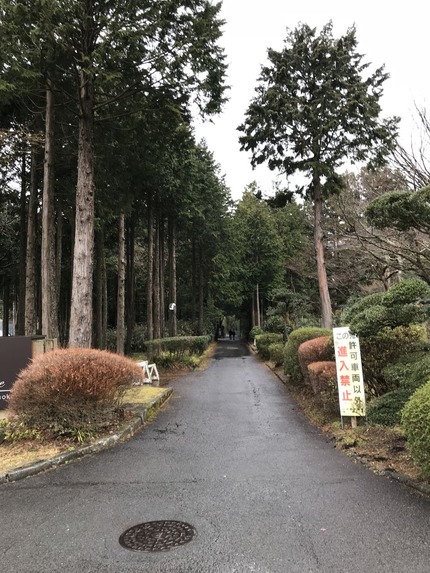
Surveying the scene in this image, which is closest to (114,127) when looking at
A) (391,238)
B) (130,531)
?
(391,238)

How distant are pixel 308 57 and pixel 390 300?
16.5 m

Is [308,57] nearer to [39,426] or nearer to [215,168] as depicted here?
[215,168]

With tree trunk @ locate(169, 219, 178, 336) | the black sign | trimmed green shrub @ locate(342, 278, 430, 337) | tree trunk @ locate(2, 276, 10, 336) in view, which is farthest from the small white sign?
tree trunk @ locate(2, 276, 10, 336)

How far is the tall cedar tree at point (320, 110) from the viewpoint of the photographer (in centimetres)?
1817

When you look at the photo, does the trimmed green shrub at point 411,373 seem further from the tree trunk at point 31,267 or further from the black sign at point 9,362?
the tree trunk at point 31,267

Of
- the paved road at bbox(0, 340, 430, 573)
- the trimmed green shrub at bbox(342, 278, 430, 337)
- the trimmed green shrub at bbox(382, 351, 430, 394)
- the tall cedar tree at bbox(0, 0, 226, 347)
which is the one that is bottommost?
the paved road at bbox(0, 340, 430, 573)

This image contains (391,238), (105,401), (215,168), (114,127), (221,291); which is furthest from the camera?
(221,291)

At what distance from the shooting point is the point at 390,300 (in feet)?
20.1

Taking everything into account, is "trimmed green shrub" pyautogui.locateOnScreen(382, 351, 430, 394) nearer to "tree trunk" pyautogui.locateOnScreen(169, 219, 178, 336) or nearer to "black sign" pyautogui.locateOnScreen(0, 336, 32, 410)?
"black sign" pyautogui.locateOnScreen(0, 336, 32, 410)

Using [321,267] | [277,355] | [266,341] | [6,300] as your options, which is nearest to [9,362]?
[277,355]

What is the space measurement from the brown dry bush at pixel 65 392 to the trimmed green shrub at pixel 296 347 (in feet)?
23.4

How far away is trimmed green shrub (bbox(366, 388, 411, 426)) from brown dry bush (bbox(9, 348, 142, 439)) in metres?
4.11

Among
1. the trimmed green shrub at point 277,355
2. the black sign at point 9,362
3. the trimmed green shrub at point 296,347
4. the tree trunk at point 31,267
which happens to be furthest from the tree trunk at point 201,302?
the black sign at point 9,362

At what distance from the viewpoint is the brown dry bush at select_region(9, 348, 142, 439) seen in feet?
20.5
